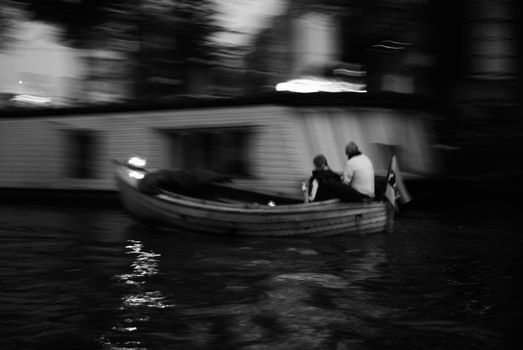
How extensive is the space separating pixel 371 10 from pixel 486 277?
6.37 m

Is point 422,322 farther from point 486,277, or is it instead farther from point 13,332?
point 13,332

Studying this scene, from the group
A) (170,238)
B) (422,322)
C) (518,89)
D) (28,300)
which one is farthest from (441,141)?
(28,300)

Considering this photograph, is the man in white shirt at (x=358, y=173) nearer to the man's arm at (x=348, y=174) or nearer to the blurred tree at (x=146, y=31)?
the man's arm at (x=348, y=174)

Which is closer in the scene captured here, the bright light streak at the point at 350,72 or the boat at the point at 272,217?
the boat at the point at 272,217

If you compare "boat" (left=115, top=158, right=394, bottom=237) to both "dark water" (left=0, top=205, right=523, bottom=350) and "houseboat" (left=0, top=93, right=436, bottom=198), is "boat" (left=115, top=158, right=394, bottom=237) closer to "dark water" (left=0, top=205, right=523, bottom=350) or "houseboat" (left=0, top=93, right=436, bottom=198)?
"dark water" (left=0, top=205, right=523, bottom=350)

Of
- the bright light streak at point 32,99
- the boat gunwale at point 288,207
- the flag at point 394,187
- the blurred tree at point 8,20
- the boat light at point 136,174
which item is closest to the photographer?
the boat gunwale at point 288,207

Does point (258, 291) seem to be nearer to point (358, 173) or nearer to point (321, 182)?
point (321, 182)

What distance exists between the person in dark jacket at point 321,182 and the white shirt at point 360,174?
0.27 meters

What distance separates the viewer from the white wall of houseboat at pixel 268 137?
14.3 metres

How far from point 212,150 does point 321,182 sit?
5265 millimetres

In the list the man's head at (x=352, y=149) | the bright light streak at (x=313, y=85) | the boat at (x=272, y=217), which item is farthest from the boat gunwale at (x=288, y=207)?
the bright light streak at (x=313, y=85)

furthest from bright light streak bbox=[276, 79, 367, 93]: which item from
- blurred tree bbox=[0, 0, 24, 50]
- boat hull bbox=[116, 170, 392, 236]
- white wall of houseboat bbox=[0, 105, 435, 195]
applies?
blurred tree bbox=[0, 0, 24, 50]

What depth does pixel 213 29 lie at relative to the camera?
2473 centimetres

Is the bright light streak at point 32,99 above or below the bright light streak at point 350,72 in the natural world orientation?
below
